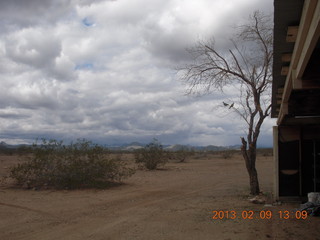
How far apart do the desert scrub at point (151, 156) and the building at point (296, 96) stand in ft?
61.4

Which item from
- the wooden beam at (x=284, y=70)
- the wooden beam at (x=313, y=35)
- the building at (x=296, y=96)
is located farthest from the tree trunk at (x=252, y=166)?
the wooden beam at (x=313, y=35)

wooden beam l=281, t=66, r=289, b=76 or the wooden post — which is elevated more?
wooden beam l=281, t=66, r=289, b=76

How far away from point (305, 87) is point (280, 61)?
992 mm

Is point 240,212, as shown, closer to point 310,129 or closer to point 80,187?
point 310,129

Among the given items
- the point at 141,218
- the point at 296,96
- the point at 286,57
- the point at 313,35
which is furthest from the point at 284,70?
the point at 141,218

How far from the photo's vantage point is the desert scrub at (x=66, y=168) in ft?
54.3

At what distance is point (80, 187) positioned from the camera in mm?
16484

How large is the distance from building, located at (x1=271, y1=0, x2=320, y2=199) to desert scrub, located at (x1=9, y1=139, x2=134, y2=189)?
886 centimetres

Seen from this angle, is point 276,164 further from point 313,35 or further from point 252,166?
point 313,35

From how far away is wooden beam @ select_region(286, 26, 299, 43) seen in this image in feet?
16.0

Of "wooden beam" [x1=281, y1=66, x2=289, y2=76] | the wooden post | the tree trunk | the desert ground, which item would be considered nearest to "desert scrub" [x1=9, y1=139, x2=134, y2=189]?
the desert ground

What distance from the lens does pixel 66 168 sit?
54.9ft

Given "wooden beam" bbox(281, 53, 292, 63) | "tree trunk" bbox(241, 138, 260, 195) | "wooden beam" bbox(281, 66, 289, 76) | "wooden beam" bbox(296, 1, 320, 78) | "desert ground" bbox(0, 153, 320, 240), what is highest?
"wooden beam" bbox(281, 53, 292, 63)

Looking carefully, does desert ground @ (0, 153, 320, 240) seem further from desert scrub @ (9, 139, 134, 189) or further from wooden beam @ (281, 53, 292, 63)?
wooden beam @ (281, 53, 292, 63)
